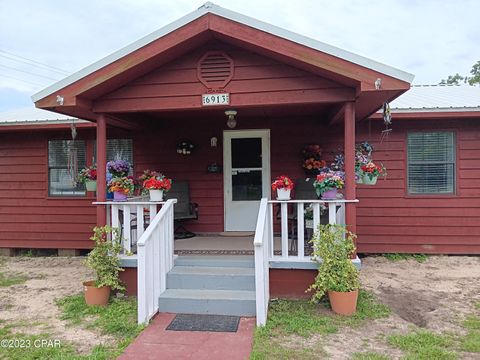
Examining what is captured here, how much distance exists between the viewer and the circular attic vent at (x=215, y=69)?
446cm

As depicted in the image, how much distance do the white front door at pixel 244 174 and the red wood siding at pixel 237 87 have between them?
216 cm

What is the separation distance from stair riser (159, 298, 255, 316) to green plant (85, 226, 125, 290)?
24.8 inches

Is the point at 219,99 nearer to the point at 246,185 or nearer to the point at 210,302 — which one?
the point at 210,302

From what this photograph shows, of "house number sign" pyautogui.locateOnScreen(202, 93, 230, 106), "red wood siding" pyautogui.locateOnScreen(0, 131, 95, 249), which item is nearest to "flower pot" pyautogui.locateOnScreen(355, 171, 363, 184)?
"house number sign" pyautogui.locateOnScreen(202, 93, 230, 106)

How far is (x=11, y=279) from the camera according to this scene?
5.60 m

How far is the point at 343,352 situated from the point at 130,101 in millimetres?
3423

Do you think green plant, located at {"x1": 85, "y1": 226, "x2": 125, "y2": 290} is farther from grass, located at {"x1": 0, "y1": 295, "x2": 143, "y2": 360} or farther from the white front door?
the white front door

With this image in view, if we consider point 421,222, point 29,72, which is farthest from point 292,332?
point 29,72

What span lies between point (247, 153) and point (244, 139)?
237 millimetres

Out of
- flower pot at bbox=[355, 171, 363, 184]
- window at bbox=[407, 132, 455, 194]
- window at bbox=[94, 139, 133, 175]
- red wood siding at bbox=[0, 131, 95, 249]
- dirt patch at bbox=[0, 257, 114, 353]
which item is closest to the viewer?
dirt patch at bbox=[0, 257, 114, 353]

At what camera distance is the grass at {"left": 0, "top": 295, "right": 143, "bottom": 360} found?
3.16m

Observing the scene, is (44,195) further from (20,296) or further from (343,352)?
(343,352)

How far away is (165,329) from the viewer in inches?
144

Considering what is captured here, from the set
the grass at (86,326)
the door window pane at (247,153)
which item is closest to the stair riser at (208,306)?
the grass at (86,326)
